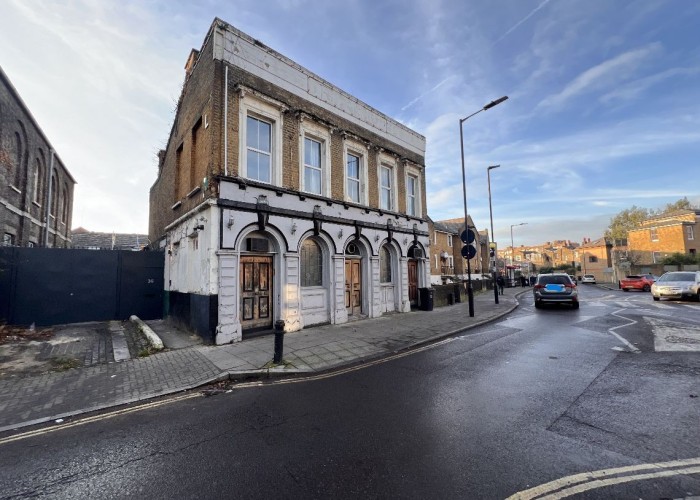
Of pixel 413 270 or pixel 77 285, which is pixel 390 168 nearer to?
pixel 413 270

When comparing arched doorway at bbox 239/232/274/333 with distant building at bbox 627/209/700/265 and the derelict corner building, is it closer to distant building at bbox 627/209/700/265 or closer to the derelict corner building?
the derelict corner building

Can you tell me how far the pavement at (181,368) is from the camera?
4.95m

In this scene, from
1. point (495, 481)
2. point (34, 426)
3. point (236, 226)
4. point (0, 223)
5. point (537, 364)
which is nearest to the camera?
point (495, 481)

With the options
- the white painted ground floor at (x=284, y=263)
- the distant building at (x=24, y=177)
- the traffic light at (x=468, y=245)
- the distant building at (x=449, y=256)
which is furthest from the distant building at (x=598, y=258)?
the distant building at (x=24, y=177)

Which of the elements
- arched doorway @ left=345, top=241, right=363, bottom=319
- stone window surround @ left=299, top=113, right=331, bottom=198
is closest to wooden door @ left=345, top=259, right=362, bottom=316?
arched doorway @ left=345, top=241, right=363, bottom=319

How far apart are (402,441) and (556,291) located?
1553 cm

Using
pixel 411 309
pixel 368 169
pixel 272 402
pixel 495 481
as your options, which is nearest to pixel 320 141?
pixel 368 169

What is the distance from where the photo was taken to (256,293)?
32.8 ft

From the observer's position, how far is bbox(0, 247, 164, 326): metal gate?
1085 cm

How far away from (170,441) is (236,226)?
6254 mm

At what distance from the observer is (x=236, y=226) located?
30.1 feet

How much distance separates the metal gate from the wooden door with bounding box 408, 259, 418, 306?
1138 cm

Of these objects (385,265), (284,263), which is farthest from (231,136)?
(385,265)

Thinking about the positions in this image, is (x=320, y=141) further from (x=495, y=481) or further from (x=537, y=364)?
(x=495, y=481)
